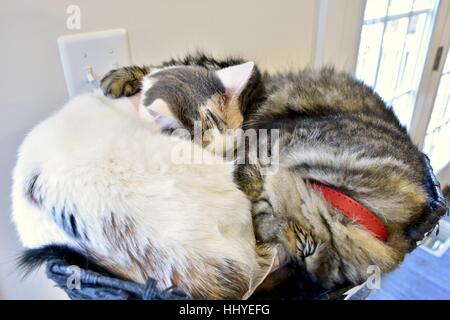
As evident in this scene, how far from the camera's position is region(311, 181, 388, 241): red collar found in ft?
1.23

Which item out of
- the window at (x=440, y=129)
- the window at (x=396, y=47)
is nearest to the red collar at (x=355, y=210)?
the window at (x=396, y=47)

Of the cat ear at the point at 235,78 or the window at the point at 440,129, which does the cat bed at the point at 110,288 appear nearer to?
the cat ear at the point at 235,78

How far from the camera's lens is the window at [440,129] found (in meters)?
1.52

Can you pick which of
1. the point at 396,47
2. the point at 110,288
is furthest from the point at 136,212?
the point at 396,47

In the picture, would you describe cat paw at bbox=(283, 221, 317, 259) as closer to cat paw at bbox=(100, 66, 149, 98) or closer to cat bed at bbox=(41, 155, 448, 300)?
cat bed at bbox=(41, 155, 448, 300)

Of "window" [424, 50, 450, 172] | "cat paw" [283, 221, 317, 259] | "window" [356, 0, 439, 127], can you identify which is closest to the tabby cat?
"cat paw" [283, 221, 317, 259]

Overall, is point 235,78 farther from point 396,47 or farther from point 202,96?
point 396,47

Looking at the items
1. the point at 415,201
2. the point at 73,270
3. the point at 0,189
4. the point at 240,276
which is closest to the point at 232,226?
the point at 240,276

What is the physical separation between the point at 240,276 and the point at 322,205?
13 cm

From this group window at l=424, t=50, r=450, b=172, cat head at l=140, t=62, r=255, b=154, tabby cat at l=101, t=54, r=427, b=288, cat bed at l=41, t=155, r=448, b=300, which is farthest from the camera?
window at l=424, t=50, r=450, b=172

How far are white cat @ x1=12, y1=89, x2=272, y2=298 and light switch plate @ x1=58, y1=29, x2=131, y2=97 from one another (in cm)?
16

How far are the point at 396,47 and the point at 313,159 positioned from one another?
103 cm

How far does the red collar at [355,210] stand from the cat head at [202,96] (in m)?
0.18
